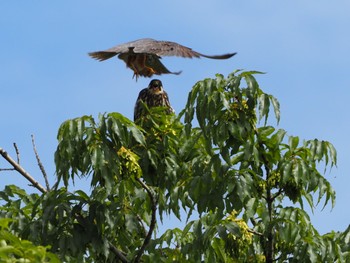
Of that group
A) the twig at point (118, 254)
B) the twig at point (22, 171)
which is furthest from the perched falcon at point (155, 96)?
the twig at point (118, 254)

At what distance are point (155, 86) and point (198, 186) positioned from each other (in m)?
2.76

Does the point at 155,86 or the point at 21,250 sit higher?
the point at 155,86

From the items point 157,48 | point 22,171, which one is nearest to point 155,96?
point 157,48

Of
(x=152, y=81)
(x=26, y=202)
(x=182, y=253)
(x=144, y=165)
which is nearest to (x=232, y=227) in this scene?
(x=182, y=253)

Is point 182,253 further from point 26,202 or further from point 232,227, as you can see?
point 26,202

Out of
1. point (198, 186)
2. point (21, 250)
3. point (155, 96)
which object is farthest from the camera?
point (155, 96)

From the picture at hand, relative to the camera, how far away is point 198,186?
7215 millimetres

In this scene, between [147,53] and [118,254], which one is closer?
[118,254]

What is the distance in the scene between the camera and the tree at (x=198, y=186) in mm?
7074

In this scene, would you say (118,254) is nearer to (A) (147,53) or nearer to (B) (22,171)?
(B) (22,171)

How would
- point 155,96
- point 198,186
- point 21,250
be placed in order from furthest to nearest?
point 155,96
point 198,186
point 21,250

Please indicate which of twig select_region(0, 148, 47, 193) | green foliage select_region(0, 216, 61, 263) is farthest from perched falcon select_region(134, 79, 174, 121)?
green foliage select_region(0, 216, 61, 263)

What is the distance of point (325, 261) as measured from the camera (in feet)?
23.1

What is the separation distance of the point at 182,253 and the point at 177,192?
0.49 metres
